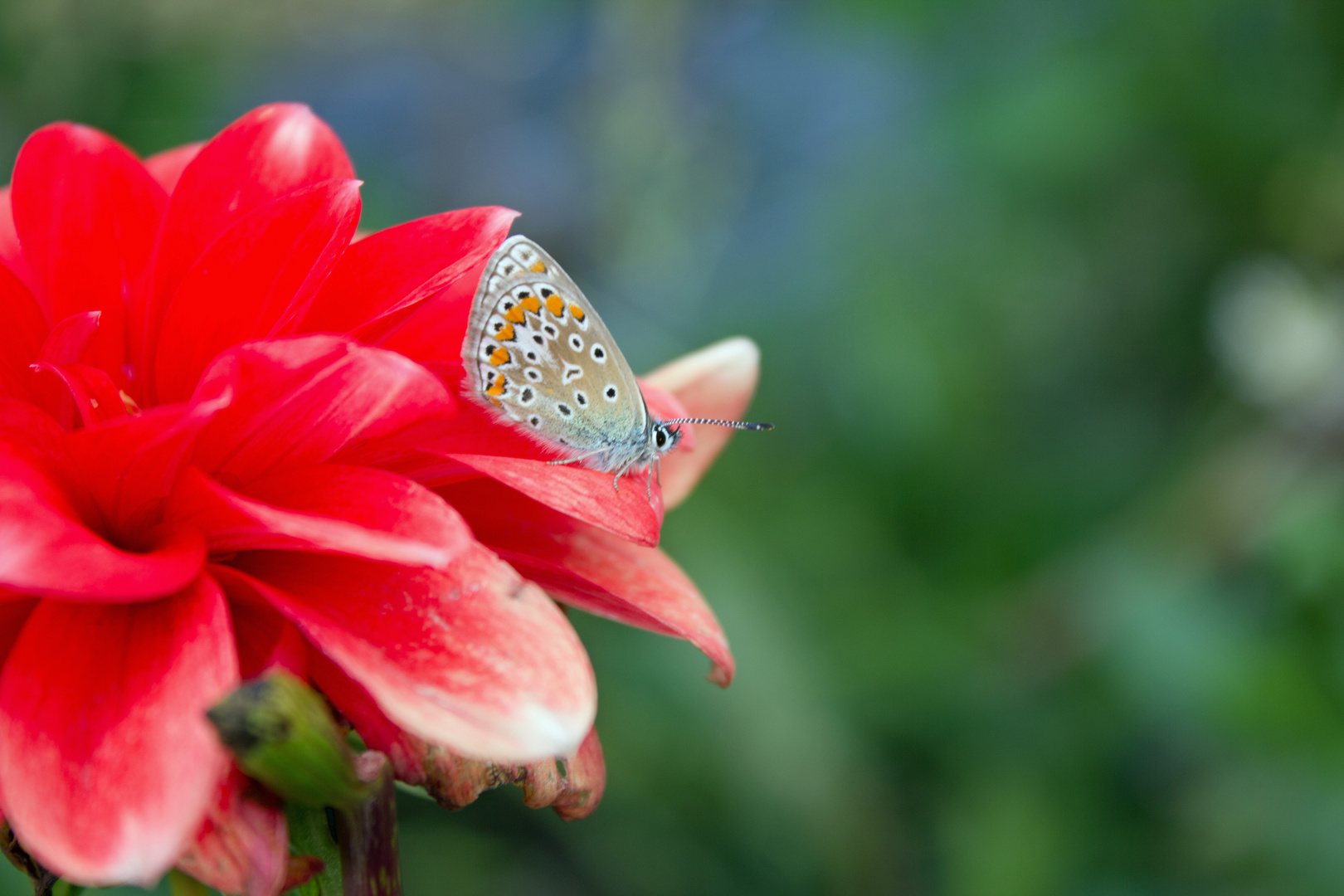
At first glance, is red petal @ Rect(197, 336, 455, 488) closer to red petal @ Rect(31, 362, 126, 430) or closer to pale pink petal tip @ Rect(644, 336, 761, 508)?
red petal @ Rect(31, 362, 126, 430)

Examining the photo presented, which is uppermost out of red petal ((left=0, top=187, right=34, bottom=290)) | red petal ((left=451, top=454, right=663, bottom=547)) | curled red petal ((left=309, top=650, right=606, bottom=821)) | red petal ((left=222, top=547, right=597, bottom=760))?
red petal ((left=0, top=187, right=34, bottom=290))

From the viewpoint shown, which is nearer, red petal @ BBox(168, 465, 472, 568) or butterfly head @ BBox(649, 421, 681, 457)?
red petal @ BBox(168, 465, 472, 568)

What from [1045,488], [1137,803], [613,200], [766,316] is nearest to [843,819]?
[1137,803]

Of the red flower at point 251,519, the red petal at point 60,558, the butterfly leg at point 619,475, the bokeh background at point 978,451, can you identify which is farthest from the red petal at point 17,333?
the bokeh background at point 978,451

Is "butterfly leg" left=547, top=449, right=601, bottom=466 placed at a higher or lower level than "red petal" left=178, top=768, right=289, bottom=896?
higher

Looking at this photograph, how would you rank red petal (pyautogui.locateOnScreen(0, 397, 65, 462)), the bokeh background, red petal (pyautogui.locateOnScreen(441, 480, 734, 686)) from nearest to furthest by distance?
1. red petal (pyautogui.locateOnScreen(0, 397, 65, 462))
2. red petal (pyautogui.locateOnScreen(441, 480, 734, 686))
3. the bokeh background

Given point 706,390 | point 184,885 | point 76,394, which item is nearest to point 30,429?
point 76,394

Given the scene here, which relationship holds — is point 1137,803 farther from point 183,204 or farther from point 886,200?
point 183,204

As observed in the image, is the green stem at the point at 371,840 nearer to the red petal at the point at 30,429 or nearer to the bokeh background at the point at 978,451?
the red petal at the point at 30,429

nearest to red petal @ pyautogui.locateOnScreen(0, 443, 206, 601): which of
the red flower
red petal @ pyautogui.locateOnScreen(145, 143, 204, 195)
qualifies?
the red flower

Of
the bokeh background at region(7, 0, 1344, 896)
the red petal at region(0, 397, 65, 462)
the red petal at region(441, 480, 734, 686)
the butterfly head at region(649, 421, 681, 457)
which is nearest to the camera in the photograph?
the red petal at region(0, 397, 65, 462)
